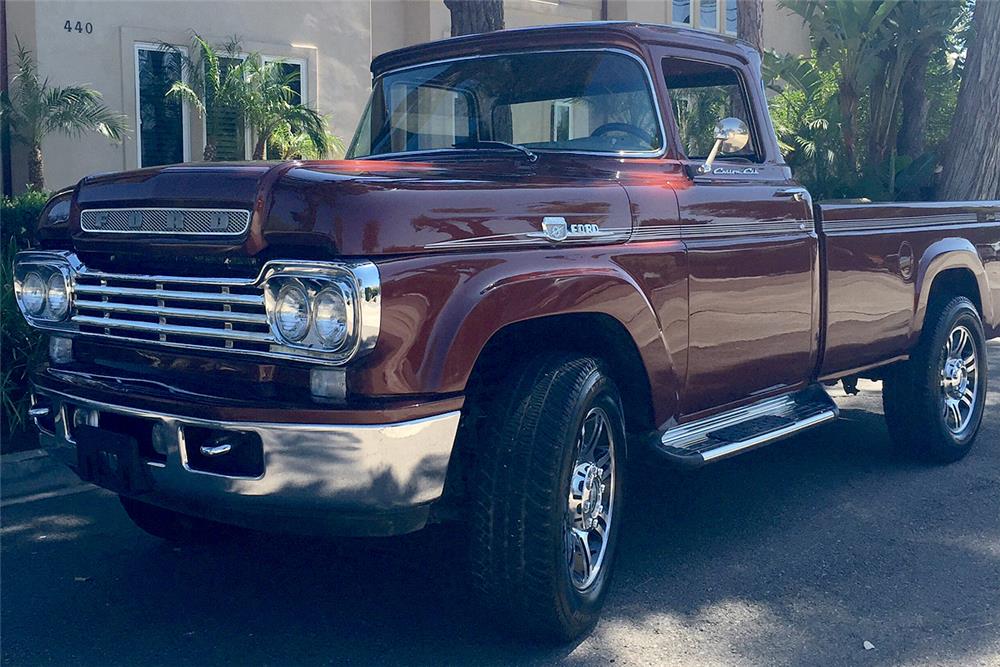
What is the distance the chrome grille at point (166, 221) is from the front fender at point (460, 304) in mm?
499

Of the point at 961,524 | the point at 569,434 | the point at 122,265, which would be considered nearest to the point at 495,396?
the point at 569,434

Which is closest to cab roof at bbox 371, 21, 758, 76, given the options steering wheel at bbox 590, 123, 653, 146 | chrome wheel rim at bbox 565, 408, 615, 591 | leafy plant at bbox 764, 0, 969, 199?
steering wheel at bbox 590, 123, 653, 146

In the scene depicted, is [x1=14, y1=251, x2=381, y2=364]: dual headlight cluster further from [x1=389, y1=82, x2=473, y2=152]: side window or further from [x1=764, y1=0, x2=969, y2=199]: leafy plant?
[x1=764, y1=0, x2=969, y2=199]: leafy plant

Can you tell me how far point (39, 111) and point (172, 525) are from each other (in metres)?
8.92

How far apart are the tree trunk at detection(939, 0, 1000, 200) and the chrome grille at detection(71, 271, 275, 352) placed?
34.0 ft

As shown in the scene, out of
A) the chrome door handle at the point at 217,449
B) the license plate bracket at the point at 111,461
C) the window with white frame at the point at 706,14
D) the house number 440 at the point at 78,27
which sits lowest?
the license plate bracket at the point at 111,461

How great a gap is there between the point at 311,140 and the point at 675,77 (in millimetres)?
9850

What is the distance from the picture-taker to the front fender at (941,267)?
19.2ft

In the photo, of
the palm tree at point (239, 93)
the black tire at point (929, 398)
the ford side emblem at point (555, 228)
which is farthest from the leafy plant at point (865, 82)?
the ford side emblem at point (555, 228)

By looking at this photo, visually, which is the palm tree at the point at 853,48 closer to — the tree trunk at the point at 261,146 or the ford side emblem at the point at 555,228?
the tree trunk at the point at 261,146

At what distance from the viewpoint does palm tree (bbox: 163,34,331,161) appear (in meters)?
13.6

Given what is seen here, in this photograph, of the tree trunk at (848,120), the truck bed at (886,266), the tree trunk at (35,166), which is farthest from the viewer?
the tree trunk at (848,120)

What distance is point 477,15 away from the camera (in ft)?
28.6

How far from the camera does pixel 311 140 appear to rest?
1412 cm
